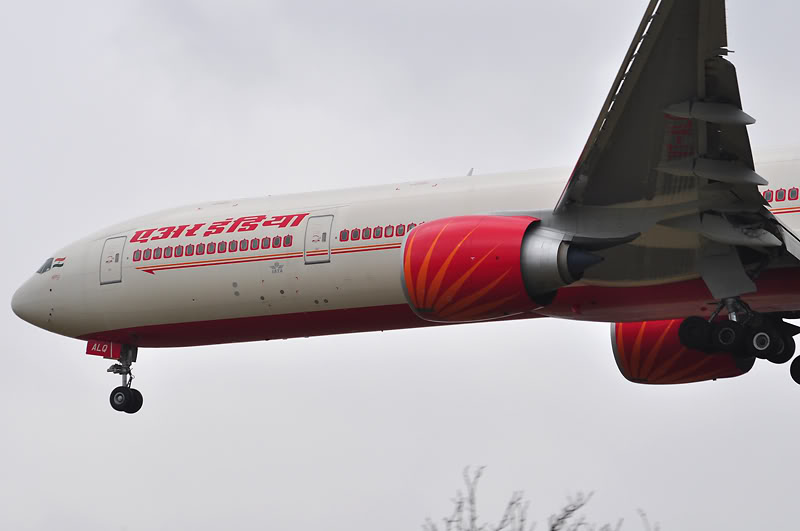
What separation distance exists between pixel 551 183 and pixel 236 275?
5.78 meters

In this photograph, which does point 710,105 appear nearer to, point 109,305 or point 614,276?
point 614,276

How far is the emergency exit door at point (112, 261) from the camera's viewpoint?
1027 inches

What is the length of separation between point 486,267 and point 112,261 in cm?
918

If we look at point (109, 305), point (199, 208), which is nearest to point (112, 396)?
point (109, 305)

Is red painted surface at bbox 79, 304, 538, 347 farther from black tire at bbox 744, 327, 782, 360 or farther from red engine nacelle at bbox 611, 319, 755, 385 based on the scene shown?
red engine nacelle at bbox 611, 319, 755, 385

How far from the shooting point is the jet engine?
1975 cm

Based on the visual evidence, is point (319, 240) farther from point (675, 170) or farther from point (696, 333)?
point (675, 170)

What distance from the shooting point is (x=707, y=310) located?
2272 cm

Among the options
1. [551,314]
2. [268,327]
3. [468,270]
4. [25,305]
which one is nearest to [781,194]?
[551,314]

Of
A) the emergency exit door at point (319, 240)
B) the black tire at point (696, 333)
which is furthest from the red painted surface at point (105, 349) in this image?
the black tire at point (696, 333)

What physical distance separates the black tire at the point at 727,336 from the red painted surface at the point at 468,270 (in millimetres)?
3198

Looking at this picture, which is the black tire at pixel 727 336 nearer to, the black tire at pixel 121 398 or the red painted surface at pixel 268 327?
the red painted surface at pixel 268 327

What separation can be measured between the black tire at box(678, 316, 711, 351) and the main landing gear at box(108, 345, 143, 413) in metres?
10.8

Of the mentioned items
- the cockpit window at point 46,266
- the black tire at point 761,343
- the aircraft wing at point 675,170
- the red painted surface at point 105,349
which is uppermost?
the cockpit window at point 46,266
